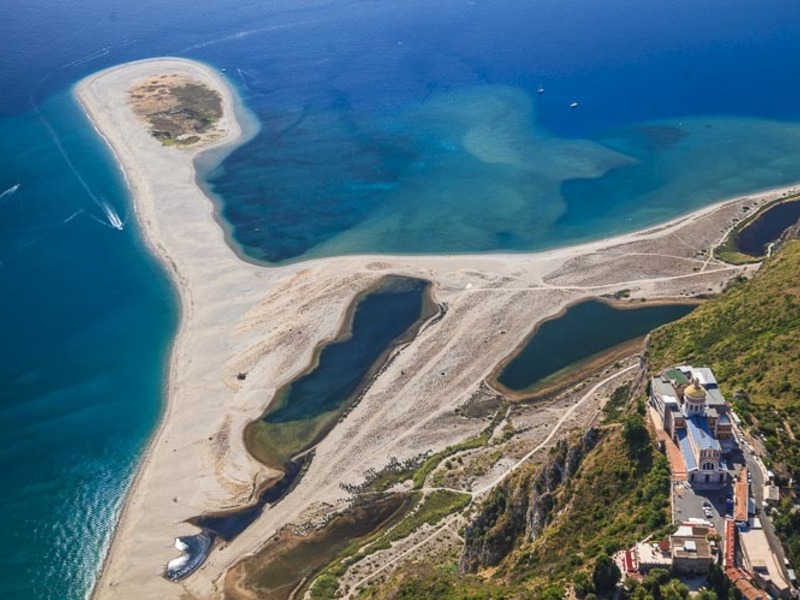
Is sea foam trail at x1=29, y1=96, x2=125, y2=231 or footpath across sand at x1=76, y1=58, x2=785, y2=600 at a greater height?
sea foam trail at x1=29, y1=96, x2=125, y2=231

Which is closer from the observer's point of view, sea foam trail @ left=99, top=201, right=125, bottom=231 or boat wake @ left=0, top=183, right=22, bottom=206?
sea foam trail @ left=99, top=201, right=125, bottom=231

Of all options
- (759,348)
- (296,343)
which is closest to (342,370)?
(296,343)

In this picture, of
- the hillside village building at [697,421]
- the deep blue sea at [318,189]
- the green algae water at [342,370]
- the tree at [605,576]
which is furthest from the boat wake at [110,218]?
the tree at [605,576]

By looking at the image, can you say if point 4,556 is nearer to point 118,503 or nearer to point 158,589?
point 118,503

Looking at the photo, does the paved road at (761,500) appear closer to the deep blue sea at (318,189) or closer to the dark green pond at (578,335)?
the dark green pond at (578,335)

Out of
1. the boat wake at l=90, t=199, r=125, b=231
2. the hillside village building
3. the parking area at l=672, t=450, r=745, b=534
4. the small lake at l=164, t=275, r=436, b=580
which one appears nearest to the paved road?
the parking area at l=672, t=450, r=745, b=534

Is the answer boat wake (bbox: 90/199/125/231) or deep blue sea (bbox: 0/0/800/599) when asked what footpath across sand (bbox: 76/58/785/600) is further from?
boat wake (bbox: 90/199/125/231)

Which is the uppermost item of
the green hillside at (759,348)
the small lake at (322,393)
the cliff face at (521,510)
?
the green hillside at (759,348)
